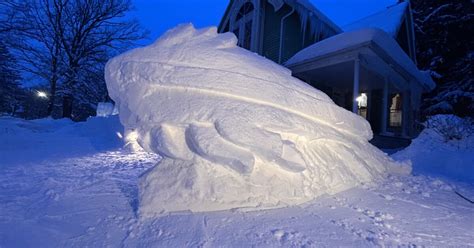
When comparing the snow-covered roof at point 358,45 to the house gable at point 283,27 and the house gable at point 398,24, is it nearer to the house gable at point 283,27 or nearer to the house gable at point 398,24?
the house gable at point 283,27

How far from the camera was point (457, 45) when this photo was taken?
12.7 meters

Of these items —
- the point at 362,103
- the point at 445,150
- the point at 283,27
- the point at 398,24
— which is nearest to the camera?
the point at 445,150

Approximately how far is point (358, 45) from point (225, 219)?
5759mm

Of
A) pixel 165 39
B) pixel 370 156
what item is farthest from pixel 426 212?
pixel 165 39

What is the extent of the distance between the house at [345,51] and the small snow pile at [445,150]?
152 cm

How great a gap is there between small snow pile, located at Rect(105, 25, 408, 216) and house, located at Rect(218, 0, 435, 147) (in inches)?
163

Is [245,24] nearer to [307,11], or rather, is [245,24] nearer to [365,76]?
[307,11]

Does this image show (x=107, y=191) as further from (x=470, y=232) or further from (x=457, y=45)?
(x=457, y=45)

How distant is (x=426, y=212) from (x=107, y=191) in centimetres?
321

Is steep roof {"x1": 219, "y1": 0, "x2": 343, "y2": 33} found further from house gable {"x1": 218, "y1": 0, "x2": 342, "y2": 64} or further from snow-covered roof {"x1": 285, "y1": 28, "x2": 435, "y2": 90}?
snow-covered roof {"x1": 285, "y1": 28, "x2": 435, "y2": 90}

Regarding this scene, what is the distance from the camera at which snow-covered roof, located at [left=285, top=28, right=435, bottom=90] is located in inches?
230

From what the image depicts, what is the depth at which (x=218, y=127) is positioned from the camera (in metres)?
2.23

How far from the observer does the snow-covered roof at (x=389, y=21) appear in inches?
401

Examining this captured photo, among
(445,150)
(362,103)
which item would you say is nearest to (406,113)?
(362,103)
